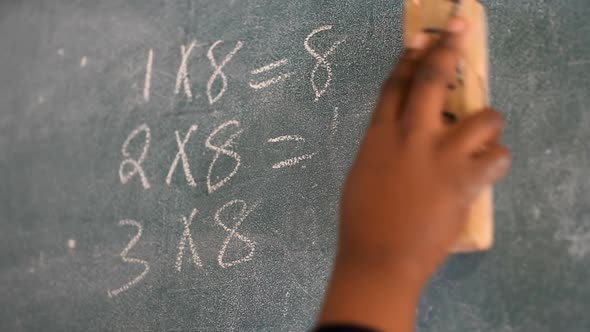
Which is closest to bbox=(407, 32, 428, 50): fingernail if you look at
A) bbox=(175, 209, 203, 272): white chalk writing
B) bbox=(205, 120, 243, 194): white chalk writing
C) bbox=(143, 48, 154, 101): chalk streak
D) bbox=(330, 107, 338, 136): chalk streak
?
bbox=(330, 107, 338, 136): chalk streak

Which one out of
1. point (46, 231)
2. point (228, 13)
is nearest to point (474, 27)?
point (228, 13)

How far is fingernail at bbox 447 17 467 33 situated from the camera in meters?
0.51

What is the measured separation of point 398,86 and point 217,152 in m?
0.43

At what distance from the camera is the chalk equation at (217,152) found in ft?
2.51

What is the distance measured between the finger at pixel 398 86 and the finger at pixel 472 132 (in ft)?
0.23

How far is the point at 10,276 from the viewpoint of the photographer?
3.41 feet

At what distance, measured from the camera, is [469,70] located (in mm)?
542

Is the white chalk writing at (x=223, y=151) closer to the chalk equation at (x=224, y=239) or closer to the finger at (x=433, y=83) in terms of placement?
the chalk equation at (x=224, y=239)

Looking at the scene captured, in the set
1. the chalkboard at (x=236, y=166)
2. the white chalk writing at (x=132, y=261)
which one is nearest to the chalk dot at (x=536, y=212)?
the chalkboard at (x=236, y=166)

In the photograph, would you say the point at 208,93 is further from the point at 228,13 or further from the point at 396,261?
the point at 396,261

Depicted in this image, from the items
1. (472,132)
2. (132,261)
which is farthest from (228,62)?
(472,132)

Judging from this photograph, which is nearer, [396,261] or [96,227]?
[396,261]

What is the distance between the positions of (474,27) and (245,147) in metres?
→ 0.42

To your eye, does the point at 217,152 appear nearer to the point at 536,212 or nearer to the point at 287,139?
the point at 287,139
